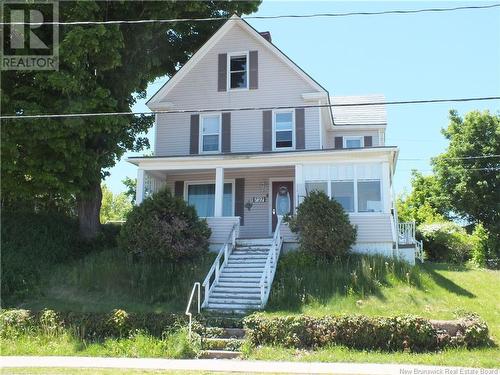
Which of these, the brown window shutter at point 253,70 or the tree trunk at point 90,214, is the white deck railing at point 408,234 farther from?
the tree trunk at point 90,214

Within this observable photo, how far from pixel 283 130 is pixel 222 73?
12.4 ft

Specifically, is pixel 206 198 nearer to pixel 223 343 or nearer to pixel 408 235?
pixel 408 235

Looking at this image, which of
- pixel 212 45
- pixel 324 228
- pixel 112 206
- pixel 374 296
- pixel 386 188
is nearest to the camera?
pixel 374 296

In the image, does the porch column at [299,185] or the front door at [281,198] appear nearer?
the porch column at [299,185]

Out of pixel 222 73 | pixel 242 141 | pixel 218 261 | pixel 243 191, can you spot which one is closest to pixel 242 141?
pixel 242 141

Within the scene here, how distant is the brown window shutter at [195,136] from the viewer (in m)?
22.7

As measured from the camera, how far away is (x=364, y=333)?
11852 millimetres

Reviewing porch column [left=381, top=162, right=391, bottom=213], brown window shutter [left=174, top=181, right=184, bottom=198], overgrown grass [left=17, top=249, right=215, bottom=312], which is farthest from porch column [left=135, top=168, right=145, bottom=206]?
porch column [left=381, top=162, right=391, bottom=213]

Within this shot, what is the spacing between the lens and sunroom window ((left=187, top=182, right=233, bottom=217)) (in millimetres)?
22344

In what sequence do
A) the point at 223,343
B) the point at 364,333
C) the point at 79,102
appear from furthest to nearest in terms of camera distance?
the point at 79,102
the point at 223,343
the point at 364,333

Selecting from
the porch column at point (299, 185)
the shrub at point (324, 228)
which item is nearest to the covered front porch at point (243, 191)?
the porch column at point (299, 185)

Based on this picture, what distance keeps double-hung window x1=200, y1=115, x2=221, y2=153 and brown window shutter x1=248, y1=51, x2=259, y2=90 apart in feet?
6.68

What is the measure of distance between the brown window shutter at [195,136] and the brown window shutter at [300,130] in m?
4.31

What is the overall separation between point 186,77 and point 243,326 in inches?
543
